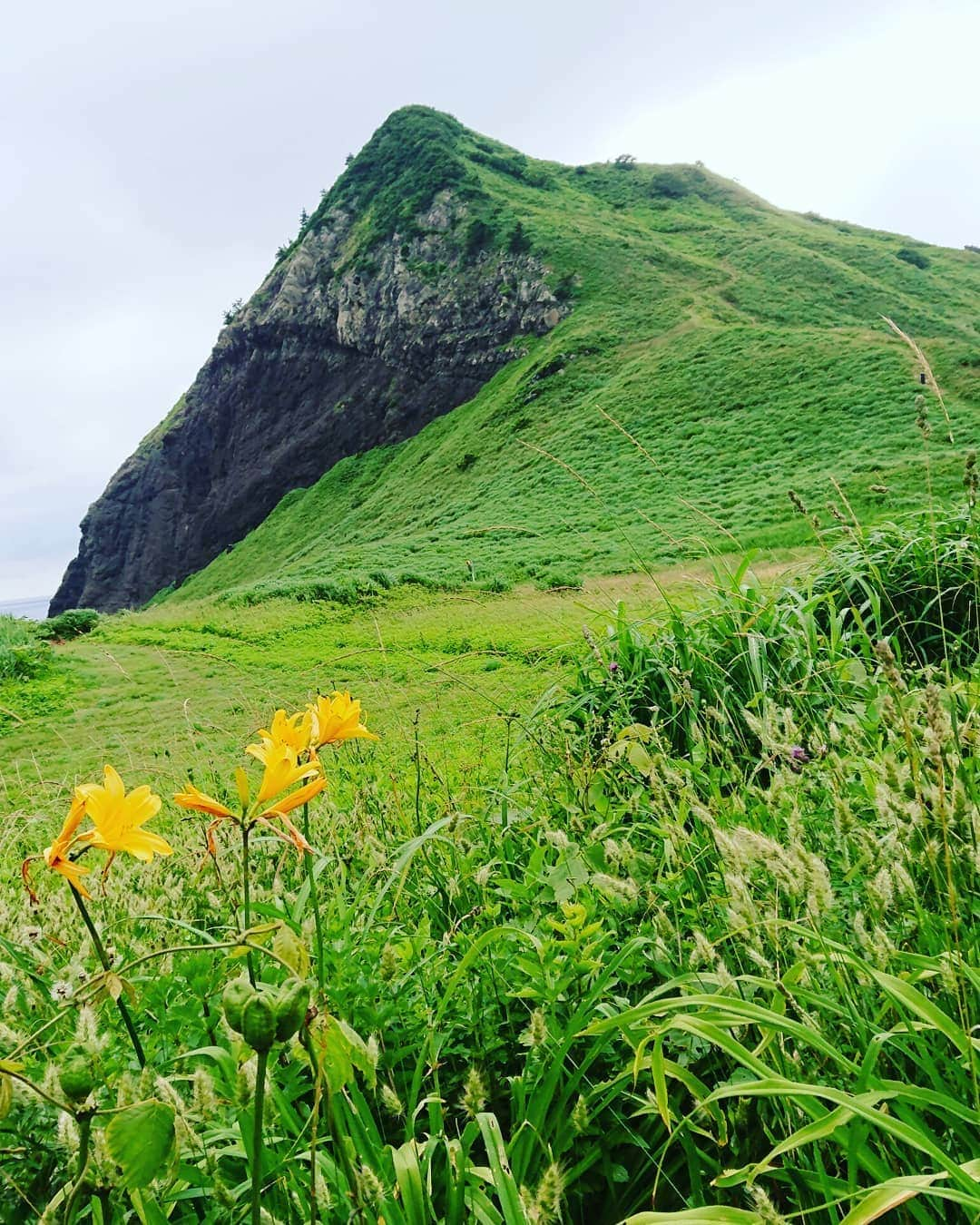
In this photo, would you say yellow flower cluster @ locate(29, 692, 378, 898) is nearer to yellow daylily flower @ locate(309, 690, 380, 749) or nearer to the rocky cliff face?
yellow daylily flower @ locate(309, 690, 380, 749)

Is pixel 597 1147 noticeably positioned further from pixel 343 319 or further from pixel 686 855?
pixel 343 319

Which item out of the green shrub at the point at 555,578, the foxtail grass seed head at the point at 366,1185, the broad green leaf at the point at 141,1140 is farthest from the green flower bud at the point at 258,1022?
the green shrub at the point at 555,578

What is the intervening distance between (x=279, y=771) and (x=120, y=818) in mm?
189

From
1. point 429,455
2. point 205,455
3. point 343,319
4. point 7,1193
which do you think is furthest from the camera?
point 205,455

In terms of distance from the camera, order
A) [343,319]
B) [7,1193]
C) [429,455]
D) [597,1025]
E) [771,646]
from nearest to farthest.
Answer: [7,1193] < [597,1025] < [771,646] < [429,455] < [343,319]

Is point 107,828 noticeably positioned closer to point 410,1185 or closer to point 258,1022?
point 258,1022

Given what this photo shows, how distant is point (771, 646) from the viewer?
11.2ft

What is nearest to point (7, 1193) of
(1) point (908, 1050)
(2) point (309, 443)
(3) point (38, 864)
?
(1) point (908, 1050)

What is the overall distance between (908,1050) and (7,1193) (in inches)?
57.4

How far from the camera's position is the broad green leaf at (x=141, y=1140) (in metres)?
0.62

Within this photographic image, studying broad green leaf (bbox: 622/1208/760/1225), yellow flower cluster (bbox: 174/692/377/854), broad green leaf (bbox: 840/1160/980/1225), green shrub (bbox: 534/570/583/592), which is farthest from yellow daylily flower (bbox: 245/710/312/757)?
green shrub (bbox: 534/570/583/592)

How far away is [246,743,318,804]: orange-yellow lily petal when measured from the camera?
870 mm

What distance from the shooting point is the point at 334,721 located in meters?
1.13

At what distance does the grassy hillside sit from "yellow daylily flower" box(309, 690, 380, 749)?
8524 mm
